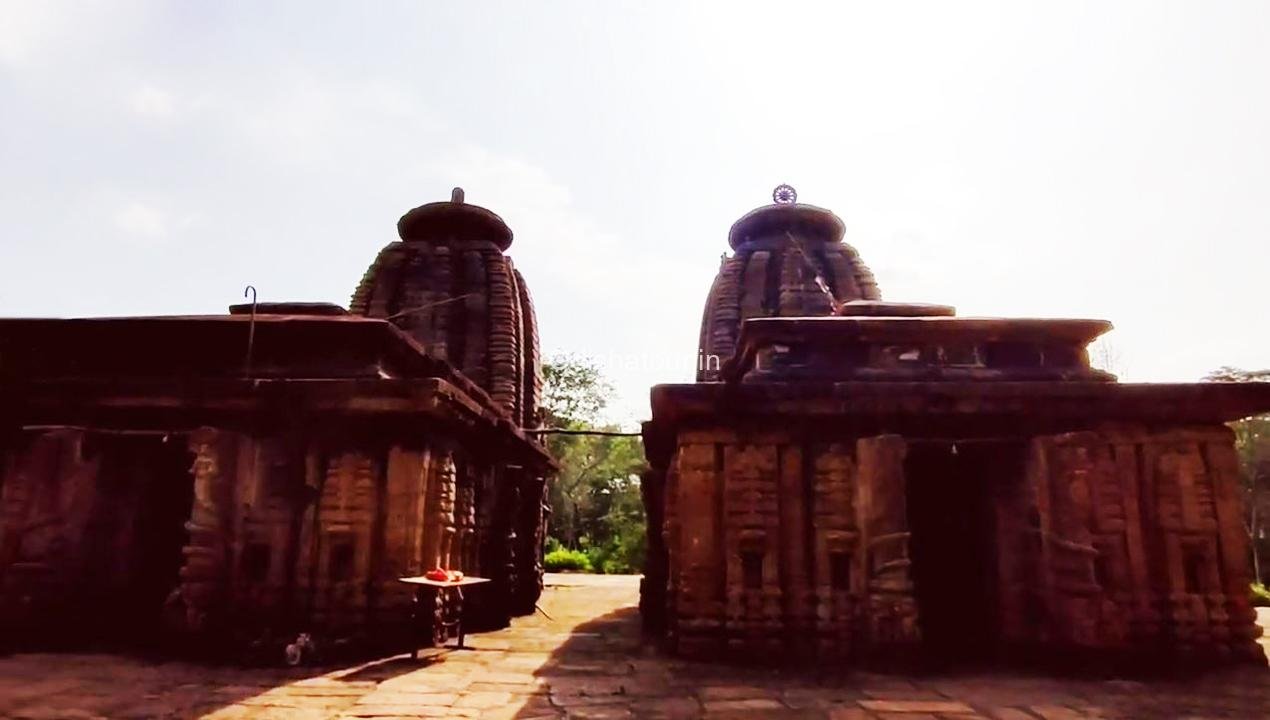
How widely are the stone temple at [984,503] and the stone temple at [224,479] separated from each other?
3.27 metres

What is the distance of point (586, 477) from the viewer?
134ft

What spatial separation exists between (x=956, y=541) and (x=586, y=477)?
3134 centimetres

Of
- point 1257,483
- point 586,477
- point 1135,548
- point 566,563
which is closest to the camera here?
point 1135,548

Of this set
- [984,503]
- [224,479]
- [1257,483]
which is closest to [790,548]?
[984,503]

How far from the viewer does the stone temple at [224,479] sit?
8.91 metres

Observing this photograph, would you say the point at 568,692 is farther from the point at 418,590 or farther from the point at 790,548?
the point at 790,548

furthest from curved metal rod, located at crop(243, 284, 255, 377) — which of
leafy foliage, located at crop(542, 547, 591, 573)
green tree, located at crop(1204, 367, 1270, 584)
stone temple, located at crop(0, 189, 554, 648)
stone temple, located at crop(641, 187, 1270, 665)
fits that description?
green tree, located at crop(1204, 367, 1270, 584)

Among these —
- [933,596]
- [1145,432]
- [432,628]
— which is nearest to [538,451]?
[432,628]

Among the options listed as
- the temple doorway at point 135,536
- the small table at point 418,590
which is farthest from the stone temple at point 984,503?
the temple doorway at point 135,536

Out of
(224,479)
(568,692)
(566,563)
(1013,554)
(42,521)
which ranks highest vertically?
(224,479)

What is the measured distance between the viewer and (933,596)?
1045cm

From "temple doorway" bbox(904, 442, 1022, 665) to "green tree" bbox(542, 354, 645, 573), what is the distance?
1076 inches

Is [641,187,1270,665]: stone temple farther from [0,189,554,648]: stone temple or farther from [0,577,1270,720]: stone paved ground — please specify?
[0,189,554,648]: stone temple

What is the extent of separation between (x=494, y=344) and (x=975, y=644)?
Result: 1064cm
